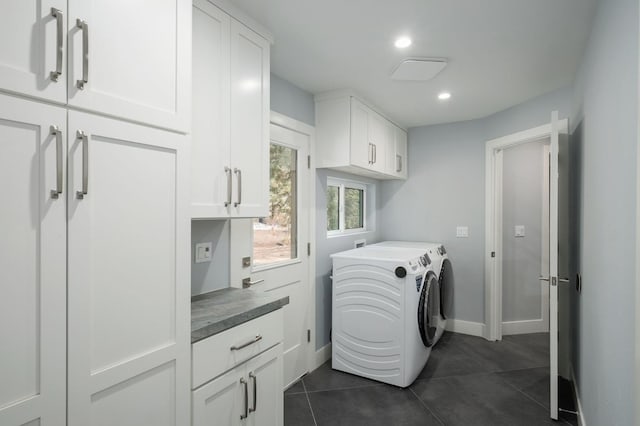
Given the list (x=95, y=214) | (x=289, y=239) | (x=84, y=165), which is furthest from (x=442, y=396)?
(x=84, y=165)

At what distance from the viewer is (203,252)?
1.93 metres

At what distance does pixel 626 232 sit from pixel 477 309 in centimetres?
289

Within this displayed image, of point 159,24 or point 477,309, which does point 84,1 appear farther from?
point 477,309

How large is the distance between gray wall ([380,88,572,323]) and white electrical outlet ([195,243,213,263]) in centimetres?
281

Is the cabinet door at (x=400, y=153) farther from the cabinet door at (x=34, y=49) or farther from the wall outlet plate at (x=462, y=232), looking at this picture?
the cabinet door at (x=34, y=49)

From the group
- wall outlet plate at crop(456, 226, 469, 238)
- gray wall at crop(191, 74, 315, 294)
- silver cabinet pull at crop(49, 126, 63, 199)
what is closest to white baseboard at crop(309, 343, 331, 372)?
gray wall at crop(191, 74, 315, 294)

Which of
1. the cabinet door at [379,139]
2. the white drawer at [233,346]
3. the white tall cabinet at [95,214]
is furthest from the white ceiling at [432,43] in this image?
the white drawer at [233,346]

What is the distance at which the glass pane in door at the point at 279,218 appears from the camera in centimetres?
250

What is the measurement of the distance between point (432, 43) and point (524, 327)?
11.0ft

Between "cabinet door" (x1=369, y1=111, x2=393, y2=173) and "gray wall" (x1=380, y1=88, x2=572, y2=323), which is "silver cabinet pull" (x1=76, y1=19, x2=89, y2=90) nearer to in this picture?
"cabinet door" (x1=369, y1=111, x2=393, y2=173)

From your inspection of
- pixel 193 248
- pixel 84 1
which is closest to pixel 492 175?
pixel 193 248

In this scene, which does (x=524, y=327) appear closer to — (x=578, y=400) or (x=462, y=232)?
(x=462, y=232)

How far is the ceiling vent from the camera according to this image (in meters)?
2.32

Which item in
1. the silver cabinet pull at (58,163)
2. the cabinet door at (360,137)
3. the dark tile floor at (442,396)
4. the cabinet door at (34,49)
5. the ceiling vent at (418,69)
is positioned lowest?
the dark tile floor at (442,396)
